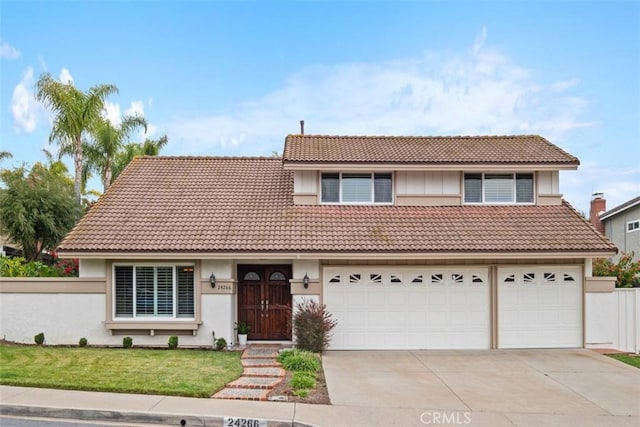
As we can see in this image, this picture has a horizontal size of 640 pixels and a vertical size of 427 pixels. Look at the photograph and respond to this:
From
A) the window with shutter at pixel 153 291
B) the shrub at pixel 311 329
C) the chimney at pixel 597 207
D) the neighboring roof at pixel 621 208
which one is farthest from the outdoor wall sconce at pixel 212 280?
the chimney at pixel 597 207

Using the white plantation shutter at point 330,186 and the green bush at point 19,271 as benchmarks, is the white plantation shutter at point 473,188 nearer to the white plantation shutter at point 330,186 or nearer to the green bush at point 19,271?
the white plantation shutter at point 330,186

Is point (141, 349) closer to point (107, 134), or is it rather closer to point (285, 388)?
point (285, 388)

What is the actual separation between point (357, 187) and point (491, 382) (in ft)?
24.4

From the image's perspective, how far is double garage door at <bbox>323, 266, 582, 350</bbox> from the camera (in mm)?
13844

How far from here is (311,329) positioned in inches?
505

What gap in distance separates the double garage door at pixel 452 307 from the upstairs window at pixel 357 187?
2.76m

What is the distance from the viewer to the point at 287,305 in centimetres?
1427

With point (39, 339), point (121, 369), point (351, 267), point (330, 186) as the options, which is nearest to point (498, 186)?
point (330, 186)

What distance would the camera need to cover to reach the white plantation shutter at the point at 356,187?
1584 centimetres

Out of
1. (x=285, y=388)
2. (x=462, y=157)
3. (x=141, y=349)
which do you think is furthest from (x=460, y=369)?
(x=141, y=349)

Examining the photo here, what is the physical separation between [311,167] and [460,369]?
7.16 m

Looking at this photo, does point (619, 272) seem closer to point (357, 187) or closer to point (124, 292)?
point (357, 187)

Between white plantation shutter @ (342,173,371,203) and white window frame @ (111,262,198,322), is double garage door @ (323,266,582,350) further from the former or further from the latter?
white window frame @ (111,262,198,322)

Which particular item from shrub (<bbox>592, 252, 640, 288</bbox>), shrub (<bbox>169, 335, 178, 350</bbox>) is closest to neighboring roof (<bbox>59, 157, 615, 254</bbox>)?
shrub (<bbox>592, 252, 640, 288</bbox>)
